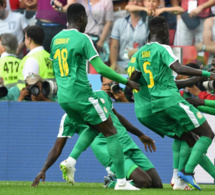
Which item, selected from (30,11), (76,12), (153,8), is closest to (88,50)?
(76,12)

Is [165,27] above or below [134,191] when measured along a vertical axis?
above

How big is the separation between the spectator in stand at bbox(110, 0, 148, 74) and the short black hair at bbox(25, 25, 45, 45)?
117 centimetres

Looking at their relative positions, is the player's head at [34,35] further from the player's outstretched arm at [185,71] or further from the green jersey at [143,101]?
the player's outstretched arm at [185,71]

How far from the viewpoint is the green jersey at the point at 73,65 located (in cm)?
649

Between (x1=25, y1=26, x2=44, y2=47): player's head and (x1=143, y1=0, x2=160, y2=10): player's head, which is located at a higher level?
(x1=143, y1=0, x2=160, y2=10): player's head

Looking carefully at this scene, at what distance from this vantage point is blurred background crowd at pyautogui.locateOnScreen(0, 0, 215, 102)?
31.4ft

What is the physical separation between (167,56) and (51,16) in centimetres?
398

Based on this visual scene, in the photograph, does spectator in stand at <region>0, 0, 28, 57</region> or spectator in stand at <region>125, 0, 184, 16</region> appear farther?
spectator in stand at <region>0, 0, 28, 57</region>

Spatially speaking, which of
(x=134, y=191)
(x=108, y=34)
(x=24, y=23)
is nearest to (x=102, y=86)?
(x=108, y=34)

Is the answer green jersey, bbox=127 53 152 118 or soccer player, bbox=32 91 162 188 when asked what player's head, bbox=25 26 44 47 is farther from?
→ green jersey, bbox=127 53 152 118

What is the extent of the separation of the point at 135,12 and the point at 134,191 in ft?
14.6

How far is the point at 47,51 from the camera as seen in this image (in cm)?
995

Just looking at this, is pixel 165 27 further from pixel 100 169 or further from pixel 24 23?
pixel 24 23

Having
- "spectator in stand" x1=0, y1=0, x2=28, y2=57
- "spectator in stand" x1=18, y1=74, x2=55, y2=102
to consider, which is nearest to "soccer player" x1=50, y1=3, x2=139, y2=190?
"spectator in stand" x1=18, y1=74, x2=55, y2=102
